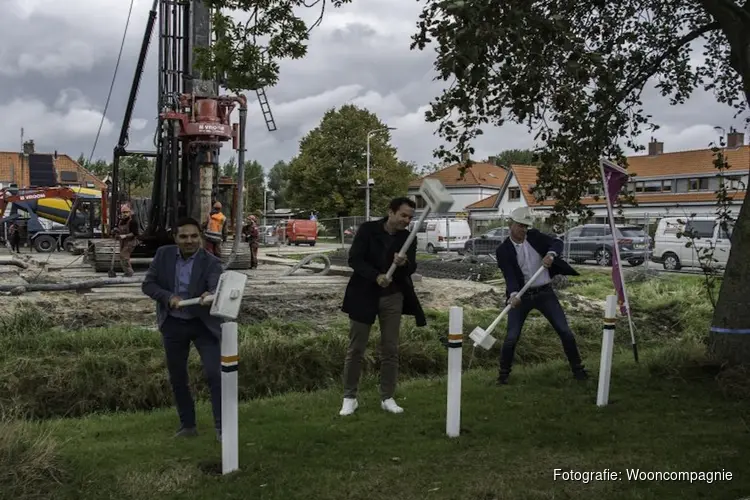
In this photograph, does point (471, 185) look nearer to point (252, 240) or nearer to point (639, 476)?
point (252, 240)

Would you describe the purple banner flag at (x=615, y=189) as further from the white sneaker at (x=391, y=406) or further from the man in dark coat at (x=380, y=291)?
the white sneaker at (x=391, y=406)

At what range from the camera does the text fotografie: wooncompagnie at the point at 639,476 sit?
14.6 feet

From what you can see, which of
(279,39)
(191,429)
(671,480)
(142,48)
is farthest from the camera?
(142,48)

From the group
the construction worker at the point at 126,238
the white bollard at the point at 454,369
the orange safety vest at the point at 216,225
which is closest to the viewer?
the white bollard at the point at 454,369

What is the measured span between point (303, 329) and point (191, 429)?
3908 mm

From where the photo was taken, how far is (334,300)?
37.7 ft

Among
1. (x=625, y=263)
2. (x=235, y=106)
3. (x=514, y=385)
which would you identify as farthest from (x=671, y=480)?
(x=625, y=263)

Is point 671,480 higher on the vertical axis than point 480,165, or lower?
lower

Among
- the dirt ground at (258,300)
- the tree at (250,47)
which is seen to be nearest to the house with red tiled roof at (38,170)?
the dirt ground at (258,300)

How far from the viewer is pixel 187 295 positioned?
519 centimetres

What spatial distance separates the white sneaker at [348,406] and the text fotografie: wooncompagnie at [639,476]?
2053 mm

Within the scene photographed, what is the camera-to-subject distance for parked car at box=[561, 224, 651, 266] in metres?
23.3

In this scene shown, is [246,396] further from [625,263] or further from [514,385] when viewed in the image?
[625,263]

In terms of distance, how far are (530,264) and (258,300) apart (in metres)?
5.02
